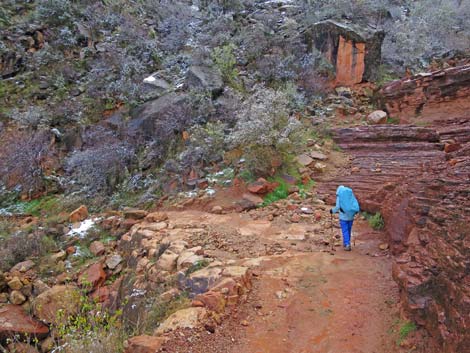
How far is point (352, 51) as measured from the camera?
12.7 metres

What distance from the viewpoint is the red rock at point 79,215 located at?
8.53 metres

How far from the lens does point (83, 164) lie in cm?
1025

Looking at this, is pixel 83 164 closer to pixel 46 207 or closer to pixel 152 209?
pixel 46 207

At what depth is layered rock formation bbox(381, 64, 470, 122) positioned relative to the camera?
986 centimetres

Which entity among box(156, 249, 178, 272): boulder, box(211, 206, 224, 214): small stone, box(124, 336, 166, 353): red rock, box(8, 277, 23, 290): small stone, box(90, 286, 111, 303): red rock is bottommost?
box(8, 277, 23, 290): small stone

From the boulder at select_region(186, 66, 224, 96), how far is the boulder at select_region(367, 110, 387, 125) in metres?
4.60

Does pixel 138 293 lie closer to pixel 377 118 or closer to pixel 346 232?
pixel 346 232

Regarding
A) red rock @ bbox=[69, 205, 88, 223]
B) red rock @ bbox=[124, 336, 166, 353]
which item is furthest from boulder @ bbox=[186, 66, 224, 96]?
red rock @ bbox=[124, 336, 166, 353]

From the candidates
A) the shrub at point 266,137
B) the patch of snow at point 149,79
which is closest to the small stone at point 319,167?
the shrub at point 266,137

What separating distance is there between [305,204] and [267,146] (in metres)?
1.57

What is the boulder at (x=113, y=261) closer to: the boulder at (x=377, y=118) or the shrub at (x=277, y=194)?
the shrub at (x=277, y=194)

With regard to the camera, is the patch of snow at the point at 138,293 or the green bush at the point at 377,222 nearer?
the patch of snow at the point at 138,293

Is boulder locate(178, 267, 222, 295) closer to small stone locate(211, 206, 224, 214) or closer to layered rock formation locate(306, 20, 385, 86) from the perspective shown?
small stone locate(211, 206, 224, 214)

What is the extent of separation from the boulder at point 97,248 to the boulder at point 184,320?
3955mm
